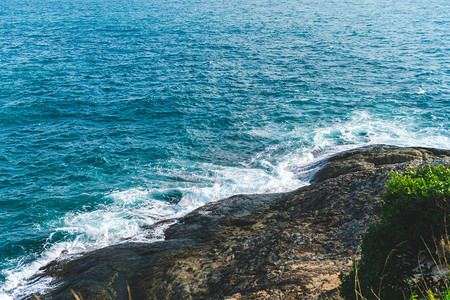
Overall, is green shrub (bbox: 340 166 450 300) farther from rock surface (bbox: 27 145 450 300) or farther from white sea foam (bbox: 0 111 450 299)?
white sea foam (bbox: 0 111 450 299)

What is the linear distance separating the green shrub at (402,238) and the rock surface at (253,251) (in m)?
2.16

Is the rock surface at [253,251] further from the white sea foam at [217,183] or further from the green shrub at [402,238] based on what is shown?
the green shrub at [402,238]

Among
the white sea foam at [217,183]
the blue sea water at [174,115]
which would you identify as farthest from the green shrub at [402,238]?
the blue sea water at [174,115]

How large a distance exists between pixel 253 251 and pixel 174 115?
2245 centimetres

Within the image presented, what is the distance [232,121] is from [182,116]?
488cm

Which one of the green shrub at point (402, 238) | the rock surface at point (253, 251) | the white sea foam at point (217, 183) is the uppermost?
the green shrub at point (402, 238)

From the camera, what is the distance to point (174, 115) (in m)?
35.5

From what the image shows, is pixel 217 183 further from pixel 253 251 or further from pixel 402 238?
pixel 402 238

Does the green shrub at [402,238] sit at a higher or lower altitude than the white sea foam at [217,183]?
higher

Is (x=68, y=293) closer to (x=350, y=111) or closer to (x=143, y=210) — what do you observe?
(x=143, y=210)

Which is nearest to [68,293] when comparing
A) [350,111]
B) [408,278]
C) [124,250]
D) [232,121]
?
[124,250]

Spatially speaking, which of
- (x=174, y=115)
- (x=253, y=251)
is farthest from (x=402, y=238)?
(x=174, y=115)

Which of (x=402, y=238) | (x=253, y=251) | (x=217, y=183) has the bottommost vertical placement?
(x=217, y=183)

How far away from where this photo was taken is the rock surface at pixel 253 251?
12812mm
